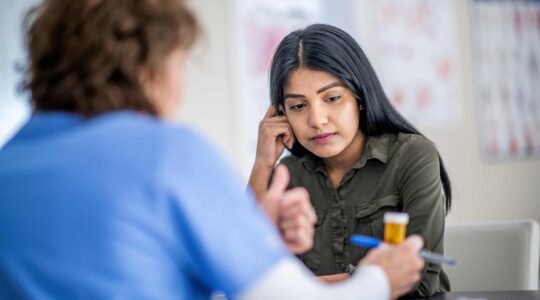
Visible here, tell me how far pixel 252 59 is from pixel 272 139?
6.46 ft

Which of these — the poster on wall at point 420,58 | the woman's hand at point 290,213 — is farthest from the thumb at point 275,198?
the poster on wall at point 420,58

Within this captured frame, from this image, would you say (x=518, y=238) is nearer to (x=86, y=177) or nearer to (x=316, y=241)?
(x=316, y=241)

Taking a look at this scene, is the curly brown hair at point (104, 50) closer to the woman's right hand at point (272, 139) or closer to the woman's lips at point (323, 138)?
the woman's lips at point (323, 138)

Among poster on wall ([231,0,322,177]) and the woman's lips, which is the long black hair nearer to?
the woman's lips

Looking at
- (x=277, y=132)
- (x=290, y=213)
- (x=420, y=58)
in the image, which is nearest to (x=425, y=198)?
(x=277, y=132)

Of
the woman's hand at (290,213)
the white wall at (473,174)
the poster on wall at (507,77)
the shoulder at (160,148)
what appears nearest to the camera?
the shoulder at (160,148)

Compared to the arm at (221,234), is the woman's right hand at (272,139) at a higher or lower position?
higher

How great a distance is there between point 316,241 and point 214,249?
1220 mm

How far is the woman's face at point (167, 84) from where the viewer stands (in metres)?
0.92

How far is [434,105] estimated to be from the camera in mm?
4625

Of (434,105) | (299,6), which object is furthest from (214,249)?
(434,105)

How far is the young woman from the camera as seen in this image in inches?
74.0

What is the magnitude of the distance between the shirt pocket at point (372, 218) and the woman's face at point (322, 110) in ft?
0.60

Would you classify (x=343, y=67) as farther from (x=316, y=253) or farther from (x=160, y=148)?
(x=160, y=148)
